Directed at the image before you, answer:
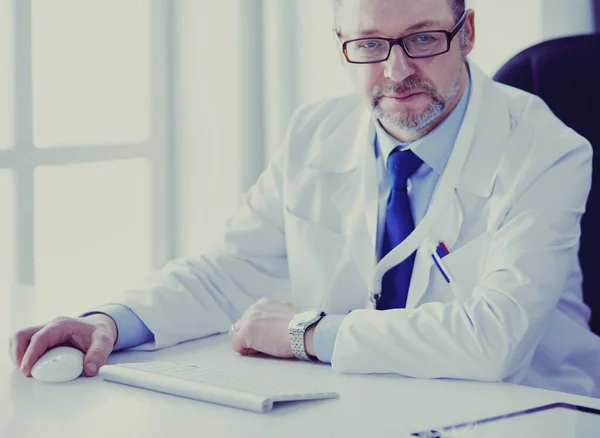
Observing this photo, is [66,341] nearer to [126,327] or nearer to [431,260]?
[126,327]

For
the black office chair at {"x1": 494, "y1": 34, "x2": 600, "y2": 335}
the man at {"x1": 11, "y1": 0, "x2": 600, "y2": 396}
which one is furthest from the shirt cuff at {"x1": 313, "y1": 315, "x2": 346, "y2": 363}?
the black office chair at {"x1": 494, "y1": 34, "x2": 600, "y2": 335}

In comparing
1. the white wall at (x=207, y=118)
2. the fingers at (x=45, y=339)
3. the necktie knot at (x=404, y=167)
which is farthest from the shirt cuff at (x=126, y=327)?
the white wall at (x=207, y=118)

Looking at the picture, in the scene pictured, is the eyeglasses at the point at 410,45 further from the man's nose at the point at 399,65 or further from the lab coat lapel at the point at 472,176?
the lab coat lapel at the point at 472,176

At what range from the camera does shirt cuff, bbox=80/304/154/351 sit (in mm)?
1629

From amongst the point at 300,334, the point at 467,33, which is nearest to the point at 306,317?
the point at 300,334

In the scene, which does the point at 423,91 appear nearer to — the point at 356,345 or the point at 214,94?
the point at 356,345

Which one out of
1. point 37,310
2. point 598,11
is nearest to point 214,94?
point 37,310

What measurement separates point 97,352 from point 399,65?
0.74 metres

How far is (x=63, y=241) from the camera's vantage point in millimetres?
2461

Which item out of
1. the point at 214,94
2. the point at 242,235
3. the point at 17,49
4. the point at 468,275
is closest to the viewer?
the point at 468,275

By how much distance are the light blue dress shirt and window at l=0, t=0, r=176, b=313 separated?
2.34ft

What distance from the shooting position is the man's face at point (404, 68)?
66.6 inches

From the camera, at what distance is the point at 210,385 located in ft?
4.23

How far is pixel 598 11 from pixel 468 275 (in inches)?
46.0
